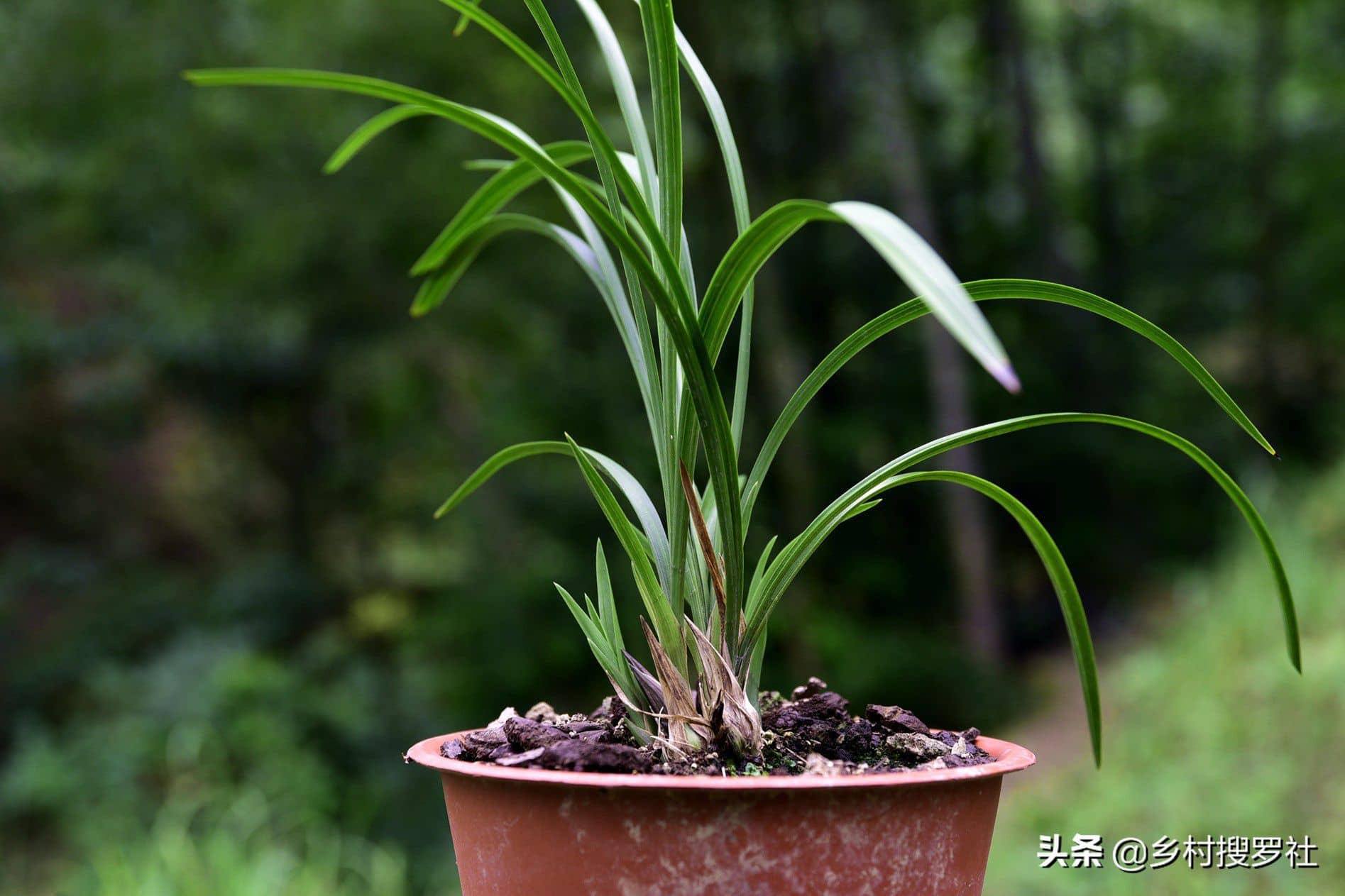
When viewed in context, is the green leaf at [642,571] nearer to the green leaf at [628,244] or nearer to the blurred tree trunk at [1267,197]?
the green leaf at [628,244]

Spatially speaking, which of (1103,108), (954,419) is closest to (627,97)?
(954,419)

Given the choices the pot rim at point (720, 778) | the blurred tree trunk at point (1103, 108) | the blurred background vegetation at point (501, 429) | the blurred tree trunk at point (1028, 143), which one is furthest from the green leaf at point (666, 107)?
the blurred tree trunk at point (1103, 108)

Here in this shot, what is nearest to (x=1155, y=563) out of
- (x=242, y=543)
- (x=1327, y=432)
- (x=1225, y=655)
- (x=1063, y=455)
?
(x=1063, y=455)

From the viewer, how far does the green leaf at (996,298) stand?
27.9 inches

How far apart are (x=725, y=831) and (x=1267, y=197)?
6.61m

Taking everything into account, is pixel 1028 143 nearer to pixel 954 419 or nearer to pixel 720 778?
pixel 954 419

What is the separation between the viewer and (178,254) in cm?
433

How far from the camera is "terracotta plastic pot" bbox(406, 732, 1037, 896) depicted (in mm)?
635

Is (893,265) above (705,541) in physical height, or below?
above

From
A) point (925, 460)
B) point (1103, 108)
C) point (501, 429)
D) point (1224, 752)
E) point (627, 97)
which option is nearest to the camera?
point (925, 460)

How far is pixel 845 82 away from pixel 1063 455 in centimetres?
242

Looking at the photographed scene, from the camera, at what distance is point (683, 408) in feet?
2.52

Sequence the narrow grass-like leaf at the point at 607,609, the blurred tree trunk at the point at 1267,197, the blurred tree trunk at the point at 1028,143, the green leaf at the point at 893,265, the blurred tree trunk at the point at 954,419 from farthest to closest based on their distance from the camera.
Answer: the blurred tree trunk at the point at 1267,197, the blurred tree trunk at the point at 1028,143, the blurred tree trunk at the point at 954,419, the narrow grass-like leaf at the point at 607,609, the green leaf at the point at 893,265

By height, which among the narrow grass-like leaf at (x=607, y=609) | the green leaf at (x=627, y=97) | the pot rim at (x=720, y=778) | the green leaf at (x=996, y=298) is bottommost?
the pot rim at (x=720, y=778)
